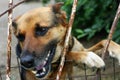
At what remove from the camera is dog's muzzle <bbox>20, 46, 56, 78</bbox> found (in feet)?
10.6

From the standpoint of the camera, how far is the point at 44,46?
337 centimetres

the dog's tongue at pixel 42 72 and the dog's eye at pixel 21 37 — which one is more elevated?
the dog's eye at pixel 21 37

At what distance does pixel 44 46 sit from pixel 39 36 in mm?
88

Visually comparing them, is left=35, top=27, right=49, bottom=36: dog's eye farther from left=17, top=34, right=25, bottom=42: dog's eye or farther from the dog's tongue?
the dog's tongue

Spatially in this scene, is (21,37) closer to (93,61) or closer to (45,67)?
(45,67)

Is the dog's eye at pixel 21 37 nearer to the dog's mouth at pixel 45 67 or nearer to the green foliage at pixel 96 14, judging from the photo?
the dog's mouth at pixel 45 67

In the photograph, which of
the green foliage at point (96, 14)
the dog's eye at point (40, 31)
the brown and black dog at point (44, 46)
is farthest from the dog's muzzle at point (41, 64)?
the green foliage at point (96, 14)

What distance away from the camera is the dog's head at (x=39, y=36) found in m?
3.28

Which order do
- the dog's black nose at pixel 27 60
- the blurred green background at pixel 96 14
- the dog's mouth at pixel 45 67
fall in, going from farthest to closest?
the blurred green background at pixel 96 14 → the dog's mouth at pixel 45 67 → the dog's black nose at pixel 27 60

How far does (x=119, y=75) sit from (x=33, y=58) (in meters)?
1.31

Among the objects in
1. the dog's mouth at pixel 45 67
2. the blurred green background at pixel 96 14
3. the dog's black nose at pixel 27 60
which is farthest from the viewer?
the blurred green background at pixel 96 14

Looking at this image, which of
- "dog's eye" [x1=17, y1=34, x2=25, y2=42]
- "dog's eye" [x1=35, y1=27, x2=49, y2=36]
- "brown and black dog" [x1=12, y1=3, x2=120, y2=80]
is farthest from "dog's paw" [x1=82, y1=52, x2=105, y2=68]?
"dog's eye" [x1=17, y1=34, x2=25, y2=42]

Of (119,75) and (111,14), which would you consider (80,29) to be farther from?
(119,75)

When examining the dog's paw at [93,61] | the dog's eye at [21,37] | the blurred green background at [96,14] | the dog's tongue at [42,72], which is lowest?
the blurred green background at [96,14]
